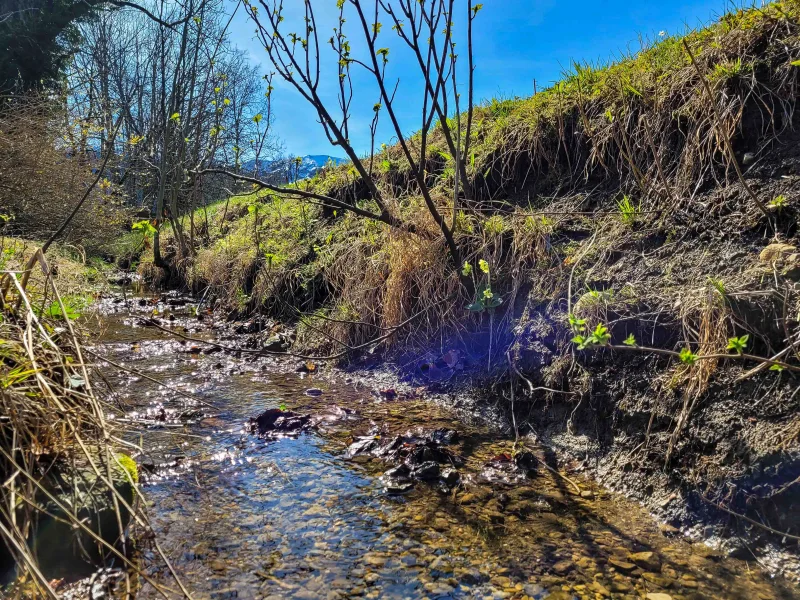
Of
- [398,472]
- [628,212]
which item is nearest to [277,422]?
[398,472]

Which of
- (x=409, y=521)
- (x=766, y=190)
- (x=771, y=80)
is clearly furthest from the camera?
(x=771, y=80)

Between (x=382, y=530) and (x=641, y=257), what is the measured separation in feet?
7.07

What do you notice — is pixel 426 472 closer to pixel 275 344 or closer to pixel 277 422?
pixel 277 422

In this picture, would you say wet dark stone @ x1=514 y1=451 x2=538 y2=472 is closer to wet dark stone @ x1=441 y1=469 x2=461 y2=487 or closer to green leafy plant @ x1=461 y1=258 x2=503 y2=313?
wet dark stone @ x1=441 y1=469 x2=461 y2=487

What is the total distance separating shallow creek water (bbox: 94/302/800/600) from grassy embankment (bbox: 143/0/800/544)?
0.35 metres

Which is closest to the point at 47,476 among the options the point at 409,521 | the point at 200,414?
the point at 409,521

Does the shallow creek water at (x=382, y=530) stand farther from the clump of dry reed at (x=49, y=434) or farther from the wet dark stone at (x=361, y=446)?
the clump of dry reed at (x=49, y=434)

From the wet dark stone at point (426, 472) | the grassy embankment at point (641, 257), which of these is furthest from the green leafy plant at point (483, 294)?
the wet dark stone at point (426, 472)

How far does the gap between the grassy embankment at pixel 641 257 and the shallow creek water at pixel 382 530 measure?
1.13ft

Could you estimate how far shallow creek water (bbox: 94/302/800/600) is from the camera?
67.8 inches

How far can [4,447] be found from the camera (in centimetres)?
162

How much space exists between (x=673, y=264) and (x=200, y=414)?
3.08 m

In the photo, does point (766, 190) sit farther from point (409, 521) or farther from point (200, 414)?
point (200, 414)

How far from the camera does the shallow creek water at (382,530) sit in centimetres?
172
